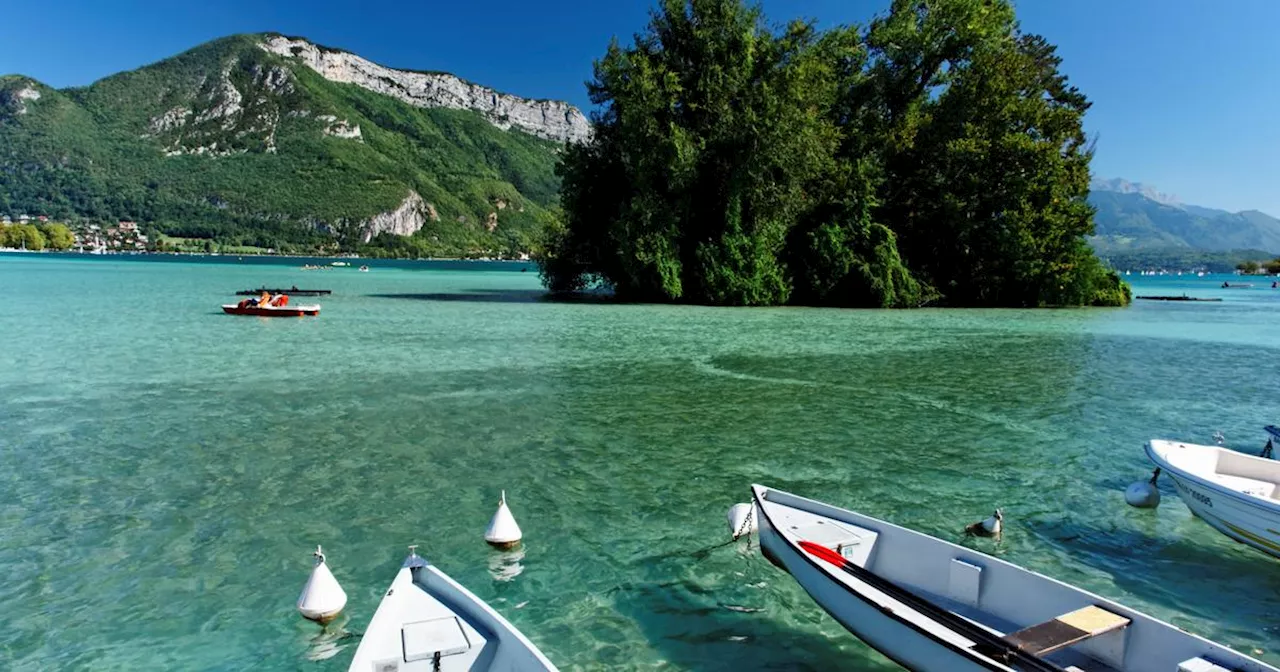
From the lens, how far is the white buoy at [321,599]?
6.91 meters

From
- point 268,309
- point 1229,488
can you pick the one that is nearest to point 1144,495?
point 1229,488

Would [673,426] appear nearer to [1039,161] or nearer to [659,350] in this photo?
[659,350]

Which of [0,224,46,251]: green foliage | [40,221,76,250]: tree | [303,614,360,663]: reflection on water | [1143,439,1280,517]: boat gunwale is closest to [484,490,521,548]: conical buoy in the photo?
[303,614,360,663]: reflection on water

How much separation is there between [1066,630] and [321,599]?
6529 mm

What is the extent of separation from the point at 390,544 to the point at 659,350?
19903mm

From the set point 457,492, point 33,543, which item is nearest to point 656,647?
point 457,492

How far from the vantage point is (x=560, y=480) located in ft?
38.8

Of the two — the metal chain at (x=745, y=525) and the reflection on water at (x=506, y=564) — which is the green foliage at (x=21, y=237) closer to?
the reflection on water at (x=506, y=564)

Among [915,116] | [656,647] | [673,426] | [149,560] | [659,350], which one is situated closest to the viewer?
[656,647]

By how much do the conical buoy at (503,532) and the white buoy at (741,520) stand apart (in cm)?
274

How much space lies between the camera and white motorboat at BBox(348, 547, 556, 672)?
16.8 feet

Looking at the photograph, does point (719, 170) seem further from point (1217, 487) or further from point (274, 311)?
point (1217, 487)

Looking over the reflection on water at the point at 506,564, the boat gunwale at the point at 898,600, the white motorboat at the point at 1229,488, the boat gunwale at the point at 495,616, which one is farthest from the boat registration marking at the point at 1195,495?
the reflection on water at the point at 506,564

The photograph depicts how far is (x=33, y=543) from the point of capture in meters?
8.84
